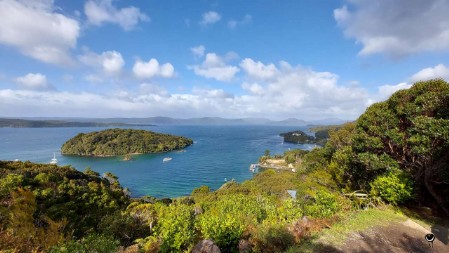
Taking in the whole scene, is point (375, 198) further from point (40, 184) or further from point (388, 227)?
point (40, 184)

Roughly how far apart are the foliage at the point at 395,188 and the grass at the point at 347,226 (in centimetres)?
54

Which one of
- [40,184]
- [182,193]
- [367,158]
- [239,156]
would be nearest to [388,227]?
[367,158]

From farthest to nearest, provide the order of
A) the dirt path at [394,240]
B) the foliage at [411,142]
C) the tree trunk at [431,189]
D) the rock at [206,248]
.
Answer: the tree trunk at [431,189], the foliage at [411,142], the dirt path at [394,240], the rock at [206,248]

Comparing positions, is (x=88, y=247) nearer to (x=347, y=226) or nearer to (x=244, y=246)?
(x=244, y=246)

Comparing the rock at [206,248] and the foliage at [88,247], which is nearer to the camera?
the foliage at [88,247]

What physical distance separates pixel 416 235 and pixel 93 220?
80.8 feet

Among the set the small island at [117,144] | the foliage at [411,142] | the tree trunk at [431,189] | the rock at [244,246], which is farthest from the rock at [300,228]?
the small island at [117,144]

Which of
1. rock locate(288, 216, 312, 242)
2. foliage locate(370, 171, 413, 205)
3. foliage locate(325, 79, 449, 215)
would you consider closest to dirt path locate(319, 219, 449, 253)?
rock locate(288, 216, 312, 242)

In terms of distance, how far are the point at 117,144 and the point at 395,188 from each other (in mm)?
117654

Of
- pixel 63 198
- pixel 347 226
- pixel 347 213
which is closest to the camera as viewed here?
pixel 347 226

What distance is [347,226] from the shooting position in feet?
28.3

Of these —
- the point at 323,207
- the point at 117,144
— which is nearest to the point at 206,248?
the point at 323,207

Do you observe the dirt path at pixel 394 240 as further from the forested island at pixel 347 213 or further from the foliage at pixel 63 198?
the foliage at pixel 63 198

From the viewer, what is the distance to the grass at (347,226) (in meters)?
7.34
